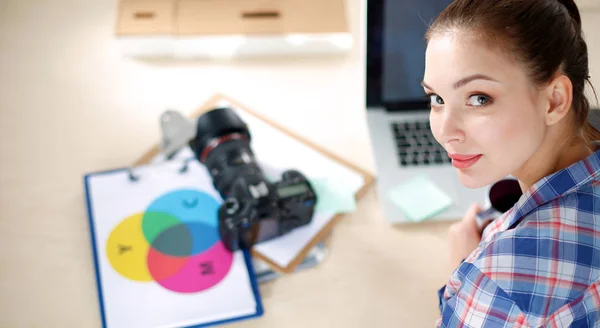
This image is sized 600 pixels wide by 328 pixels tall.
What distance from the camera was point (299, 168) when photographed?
1053 mm

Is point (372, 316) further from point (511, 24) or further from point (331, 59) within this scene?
point (331, 59)

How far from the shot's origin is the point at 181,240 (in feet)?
3.06

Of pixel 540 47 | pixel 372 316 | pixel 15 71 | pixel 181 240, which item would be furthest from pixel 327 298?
pixel 15 71

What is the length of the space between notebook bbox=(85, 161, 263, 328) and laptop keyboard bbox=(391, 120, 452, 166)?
304mm

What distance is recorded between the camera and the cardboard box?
1203 mm

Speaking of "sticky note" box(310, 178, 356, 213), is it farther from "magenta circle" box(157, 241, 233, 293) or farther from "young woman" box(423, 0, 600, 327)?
"young woman" box(423, 0, 600, 327)

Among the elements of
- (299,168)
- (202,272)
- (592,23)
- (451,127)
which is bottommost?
(202,272)

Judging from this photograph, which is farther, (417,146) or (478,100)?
(417,146)

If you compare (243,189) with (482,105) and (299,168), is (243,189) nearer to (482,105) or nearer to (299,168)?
(299,168)

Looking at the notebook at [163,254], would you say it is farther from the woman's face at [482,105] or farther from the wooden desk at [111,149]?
the woman's face at [482,105]

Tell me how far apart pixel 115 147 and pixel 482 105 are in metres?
0.66

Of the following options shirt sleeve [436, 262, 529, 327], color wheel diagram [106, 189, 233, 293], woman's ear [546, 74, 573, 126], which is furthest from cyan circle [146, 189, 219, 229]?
woman's ear [546, 74, 573, 126]

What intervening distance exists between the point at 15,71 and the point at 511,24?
92 centimetres

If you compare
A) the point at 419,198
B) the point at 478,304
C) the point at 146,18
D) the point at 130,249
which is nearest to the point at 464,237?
the point at 419,198
